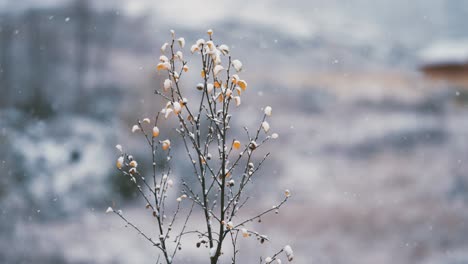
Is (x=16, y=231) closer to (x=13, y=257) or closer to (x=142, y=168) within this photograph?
(x=13, y=257)

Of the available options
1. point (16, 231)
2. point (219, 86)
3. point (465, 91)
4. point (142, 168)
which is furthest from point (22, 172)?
point (465, 91)

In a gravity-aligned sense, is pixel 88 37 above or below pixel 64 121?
above

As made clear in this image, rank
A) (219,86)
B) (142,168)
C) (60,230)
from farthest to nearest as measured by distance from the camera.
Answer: (60,230)
(142,168)
(219,86)

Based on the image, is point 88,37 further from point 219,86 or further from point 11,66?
point 219,86

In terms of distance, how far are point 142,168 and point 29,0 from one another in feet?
4.90

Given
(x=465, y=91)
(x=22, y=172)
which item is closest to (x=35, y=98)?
(x=22, y=172)

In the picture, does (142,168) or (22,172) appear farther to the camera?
(22,172)

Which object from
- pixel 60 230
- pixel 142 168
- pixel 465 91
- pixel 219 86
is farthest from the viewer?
pixel 465 91

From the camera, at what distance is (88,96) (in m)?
4.00

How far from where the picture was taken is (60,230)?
3.89m

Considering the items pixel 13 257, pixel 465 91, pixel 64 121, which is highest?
pixel 465 91

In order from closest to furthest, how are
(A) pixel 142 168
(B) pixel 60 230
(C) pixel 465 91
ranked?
(A) pixel 142 168 → (B) pixel 60 230 → (C) pixel 465 91

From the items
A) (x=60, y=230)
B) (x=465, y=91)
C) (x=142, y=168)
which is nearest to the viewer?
(x=142, y=168)

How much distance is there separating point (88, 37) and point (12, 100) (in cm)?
68
